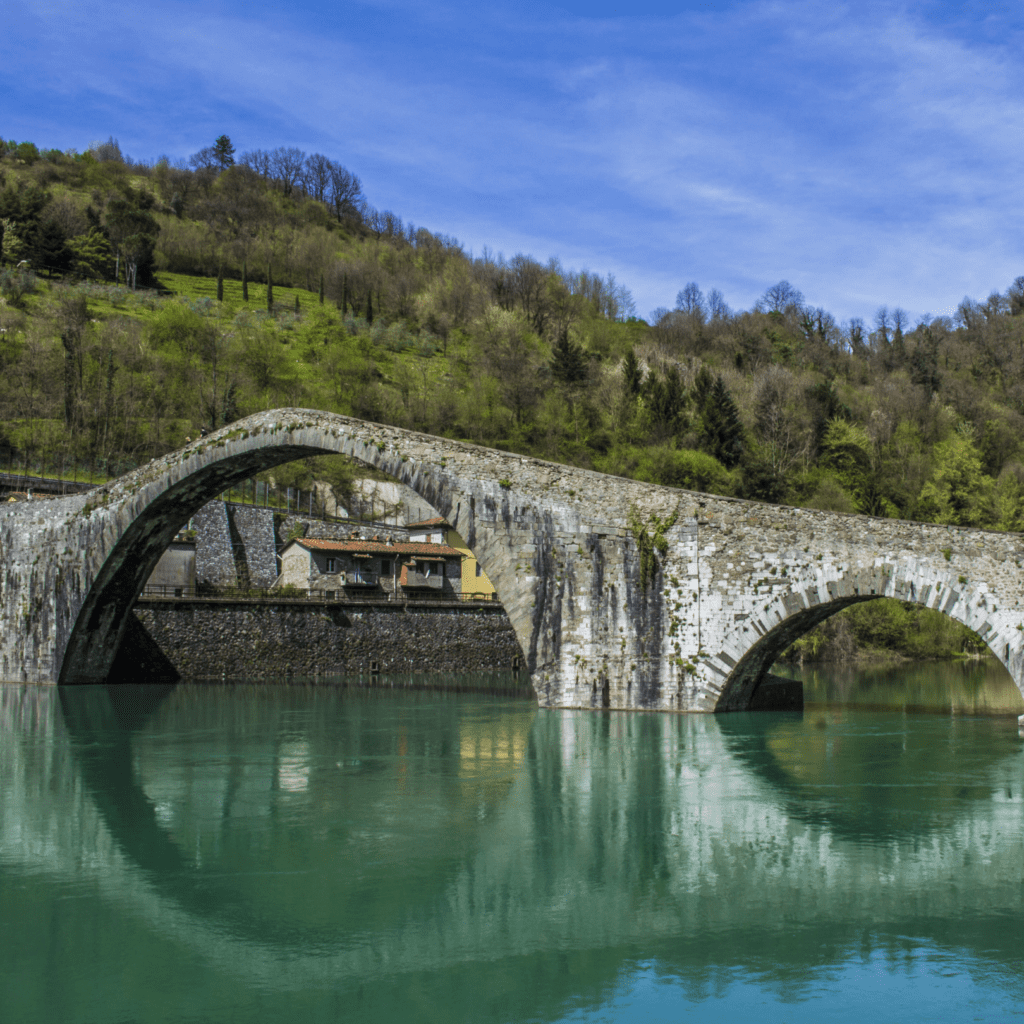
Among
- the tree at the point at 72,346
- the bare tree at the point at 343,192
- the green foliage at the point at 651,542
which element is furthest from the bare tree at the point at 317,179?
the green foliage at the point at 651,542

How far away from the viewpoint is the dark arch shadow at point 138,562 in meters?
23.1

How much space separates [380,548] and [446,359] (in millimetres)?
36033

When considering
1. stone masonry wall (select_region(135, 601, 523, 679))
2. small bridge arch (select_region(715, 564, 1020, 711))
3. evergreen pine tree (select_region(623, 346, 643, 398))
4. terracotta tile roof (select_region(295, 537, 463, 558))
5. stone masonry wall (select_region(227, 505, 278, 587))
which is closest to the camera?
small bridge arch (select_region(715, 564, 1020, 711))

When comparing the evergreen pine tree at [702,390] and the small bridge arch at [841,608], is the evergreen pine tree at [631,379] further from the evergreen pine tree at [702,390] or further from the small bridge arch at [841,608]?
the small bridge arch at [841,608]

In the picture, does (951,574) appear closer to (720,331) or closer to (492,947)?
(492,947)

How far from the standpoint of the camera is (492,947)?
664 centimetres

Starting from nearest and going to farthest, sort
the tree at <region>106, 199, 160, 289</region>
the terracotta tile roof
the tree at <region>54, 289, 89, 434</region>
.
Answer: the terracotta tile roof, the tree at <region>54, 289, 89, 434</region>, the tree at <region>106, 199, 160, 289</region>

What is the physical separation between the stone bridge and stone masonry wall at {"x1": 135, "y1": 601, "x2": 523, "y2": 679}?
33.3 ft

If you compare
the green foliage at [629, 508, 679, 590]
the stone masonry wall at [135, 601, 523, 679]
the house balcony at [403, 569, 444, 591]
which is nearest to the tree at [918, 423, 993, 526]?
the house balcony at [403, 569, 444, 591]

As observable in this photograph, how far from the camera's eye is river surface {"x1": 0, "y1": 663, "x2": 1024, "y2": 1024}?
5895mm

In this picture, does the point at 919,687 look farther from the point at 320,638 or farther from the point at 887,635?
the point at 320,638

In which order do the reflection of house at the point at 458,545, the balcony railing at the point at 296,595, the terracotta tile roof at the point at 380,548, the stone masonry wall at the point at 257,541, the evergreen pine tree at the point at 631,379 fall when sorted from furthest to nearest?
the evergreen pine tree at the point at 631,379 → the reflection of house at the point at 458,545 → the terracotta tile roof at the point at 380,548 → the stone masonry wall at the point at 257,541 → the balcony railing at the point at 296,595

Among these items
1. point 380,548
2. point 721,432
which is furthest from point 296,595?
point 721,432

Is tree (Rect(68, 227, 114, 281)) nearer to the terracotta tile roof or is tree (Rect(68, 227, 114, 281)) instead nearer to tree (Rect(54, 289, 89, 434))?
tree (Rect(54, 289, 89, 434))
